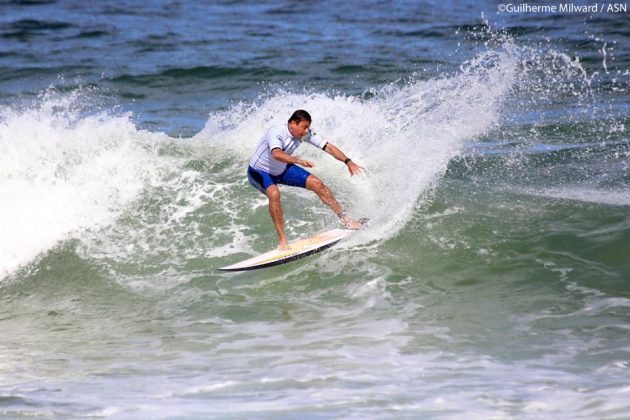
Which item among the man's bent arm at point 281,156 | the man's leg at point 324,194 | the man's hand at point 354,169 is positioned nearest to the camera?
the man's bent arm at point 281,156

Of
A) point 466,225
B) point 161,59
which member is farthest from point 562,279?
point 161,59

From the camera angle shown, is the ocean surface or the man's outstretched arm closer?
the ocean surface

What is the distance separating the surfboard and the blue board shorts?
66 centimetres

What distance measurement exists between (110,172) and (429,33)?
1755 centimetres

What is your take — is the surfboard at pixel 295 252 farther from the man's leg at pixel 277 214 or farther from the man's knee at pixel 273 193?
the man's knee at pixel 273 193

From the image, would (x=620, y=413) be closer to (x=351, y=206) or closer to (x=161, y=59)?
(x=351, y=206)

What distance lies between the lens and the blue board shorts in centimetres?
991

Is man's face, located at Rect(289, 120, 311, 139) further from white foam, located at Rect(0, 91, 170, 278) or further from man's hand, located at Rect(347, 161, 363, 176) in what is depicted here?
white foam, located at Rect(0, 91, 170, 278)

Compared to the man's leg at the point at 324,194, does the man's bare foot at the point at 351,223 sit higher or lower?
lower

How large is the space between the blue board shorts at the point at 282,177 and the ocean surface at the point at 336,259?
0.89m

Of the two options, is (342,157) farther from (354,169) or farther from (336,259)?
(336,259)

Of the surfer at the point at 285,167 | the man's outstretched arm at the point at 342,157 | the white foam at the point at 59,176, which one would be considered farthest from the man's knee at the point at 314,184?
the white foam at the point at 59,176

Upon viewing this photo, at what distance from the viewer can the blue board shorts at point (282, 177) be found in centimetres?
991

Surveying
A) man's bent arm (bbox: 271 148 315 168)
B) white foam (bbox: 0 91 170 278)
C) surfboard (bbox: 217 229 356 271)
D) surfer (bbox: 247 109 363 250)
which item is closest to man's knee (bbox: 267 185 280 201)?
surfer (bbox: 247 109 363 250)
